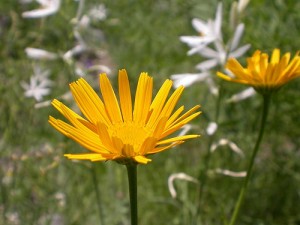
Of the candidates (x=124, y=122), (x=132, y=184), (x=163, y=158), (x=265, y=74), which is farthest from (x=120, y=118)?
(x=163, y=158)

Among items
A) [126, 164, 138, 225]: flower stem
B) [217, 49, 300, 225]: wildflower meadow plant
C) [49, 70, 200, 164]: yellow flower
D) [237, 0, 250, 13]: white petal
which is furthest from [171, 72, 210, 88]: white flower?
[126, 164, 138, 225]: flower stem

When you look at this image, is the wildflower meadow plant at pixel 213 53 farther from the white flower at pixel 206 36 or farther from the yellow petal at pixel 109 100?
the yellow petal at pixel 109 100

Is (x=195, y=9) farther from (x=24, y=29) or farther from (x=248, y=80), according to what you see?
(x=24, y=29)

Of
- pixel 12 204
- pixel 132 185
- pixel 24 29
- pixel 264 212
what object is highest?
pixel 132 185

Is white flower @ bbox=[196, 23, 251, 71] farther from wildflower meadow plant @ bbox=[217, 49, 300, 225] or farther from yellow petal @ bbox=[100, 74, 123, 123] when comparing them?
yellow petal @ bbox=[100, 74, 123, 123]

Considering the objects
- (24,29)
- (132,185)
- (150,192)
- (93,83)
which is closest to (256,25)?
(93,83)

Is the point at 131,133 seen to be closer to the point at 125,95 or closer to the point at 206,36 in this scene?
the point at 125,95
